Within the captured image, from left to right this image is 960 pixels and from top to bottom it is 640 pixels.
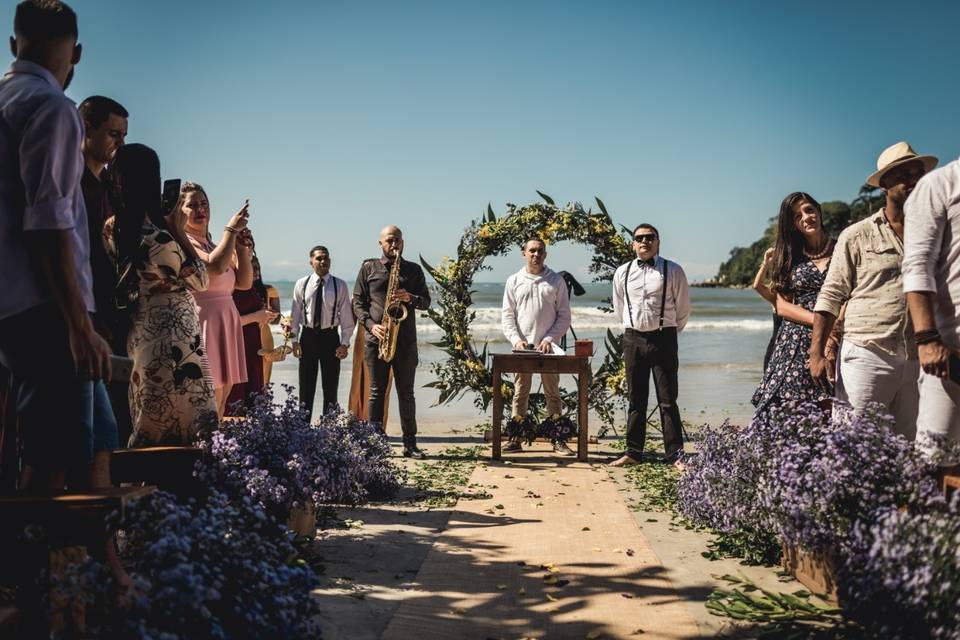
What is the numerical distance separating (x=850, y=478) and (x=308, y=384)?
723 centimetres

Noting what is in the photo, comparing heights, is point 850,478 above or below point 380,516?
above

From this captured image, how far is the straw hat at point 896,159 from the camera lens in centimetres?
446

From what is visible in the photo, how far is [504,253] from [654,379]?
3010 mm

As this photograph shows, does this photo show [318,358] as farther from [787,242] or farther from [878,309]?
[878,309]

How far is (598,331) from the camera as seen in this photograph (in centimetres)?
2792

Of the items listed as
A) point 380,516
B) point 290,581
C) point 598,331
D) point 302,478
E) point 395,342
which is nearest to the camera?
point 290,581

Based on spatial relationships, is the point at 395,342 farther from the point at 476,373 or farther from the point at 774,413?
the point at 774,413

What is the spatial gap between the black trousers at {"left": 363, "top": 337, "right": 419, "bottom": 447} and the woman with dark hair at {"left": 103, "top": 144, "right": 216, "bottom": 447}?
4927 millimetres

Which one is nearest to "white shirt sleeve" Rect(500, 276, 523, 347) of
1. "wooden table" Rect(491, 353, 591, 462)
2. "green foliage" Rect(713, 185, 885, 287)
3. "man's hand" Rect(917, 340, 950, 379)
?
"wooden table" Rect(491, 353, 591, 462)

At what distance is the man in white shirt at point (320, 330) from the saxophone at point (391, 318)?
3.32 feet

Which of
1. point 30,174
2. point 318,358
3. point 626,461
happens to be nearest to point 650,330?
point 626,461

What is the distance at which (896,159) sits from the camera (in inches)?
176

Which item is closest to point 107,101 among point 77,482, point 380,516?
point 77,482

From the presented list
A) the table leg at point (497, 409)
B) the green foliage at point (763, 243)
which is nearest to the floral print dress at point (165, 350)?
the table leg at point (497, 409)
